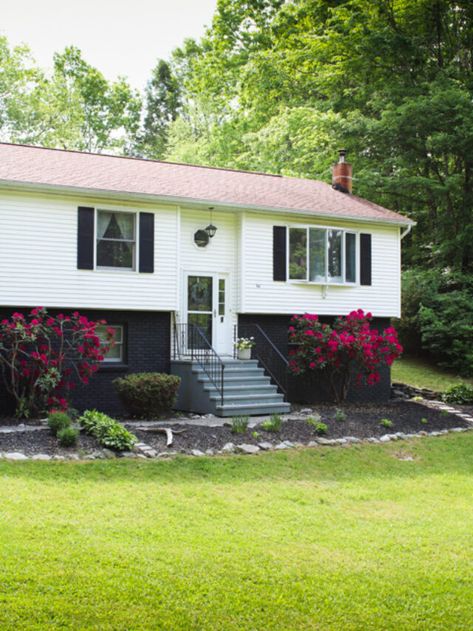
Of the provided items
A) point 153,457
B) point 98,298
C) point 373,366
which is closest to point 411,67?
point 373,366

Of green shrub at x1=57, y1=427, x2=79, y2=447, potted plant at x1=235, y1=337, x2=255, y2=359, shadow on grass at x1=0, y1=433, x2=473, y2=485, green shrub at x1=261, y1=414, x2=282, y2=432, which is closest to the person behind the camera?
shadow on grass at x1=0, y1=433, x2=473, y2=485

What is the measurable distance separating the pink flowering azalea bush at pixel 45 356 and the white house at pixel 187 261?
2.11 feet

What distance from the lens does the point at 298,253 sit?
15.7 meters

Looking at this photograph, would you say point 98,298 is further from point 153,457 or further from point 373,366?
point 373,366

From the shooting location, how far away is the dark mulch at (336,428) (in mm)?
10344

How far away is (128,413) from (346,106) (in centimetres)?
1678

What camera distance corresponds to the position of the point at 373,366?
14656mm

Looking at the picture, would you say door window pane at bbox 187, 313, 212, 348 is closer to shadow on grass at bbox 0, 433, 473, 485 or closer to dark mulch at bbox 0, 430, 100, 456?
shadow on grass at bbox 0, 433, 473, 485

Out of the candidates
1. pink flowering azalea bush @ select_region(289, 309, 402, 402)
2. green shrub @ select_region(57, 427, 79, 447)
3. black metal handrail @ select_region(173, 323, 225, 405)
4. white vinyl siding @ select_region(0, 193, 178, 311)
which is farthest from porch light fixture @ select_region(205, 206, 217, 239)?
green shrub @ select_region(57, 427, 79, 447)

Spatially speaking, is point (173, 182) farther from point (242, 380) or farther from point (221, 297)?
point (242, 380)

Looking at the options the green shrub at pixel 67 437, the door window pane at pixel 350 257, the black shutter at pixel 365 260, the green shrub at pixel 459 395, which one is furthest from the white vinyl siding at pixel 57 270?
the green shrub at pixel 459 395

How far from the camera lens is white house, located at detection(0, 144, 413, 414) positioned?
1323 centimetres

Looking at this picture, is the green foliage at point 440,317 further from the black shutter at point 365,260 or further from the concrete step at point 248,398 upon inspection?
the concrete step at point 248,398

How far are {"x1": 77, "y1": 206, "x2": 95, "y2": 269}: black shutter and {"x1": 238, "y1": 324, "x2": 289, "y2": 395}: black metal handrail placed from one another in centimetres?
378
